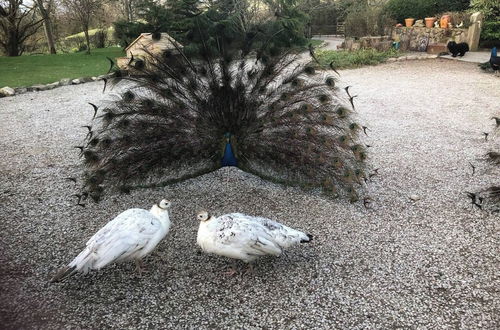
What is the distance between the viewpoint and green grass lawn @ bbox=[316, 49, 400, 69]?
15292 millimetres

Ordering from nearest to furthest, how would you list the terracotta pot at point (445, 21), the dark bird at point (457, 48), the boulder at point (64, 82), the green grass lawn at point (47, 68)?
the boulder at point (64, 82) < the green grass lawn at point (47, 68) < the dark bird at point (457, 48) < the terracotta pot at point (445, 21)

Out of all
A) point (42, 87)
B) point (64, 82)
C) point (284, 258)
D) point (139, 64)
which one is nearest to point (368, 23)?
point (64, 82)

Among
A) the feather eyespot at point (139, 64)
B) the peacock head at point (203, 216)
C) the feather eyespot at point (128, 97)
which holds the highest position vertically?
the feather eyespot at point (139, 64)

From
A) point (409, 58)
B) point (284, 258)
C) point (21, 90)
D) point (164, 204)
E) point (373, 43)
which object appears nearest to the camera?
point (164, 204)

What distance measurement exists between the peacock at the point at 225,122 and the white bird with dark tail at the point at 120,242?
114 cm

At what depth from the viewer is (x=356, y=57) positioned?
614 inches

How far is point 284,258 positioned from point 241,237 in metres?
0.70

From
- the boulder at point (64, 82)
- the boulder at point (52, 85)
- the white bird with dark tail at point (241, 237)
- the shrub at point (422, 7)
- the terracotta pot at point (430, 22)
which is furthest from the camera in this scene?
the shrub at point (422, 7)

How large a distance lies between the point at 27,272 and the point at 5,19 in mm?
19990

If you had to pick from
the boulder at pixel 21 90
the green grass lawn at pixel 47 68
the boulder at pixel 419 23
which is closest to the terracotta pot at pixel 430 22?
the boulder at pixel 419 23

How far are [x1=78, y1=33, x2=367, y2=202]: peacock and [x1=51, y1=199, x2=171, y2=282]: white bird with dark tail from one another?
1.14m

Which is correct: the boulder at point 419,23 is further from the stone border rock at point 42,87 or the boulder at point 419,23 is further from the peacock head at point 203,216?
the peacock head at point 203,216

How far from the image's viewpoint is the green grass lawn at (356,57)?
15.3m

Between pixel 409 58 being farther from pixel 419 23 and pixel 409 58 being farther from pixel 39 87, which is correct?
pixel 39 87
